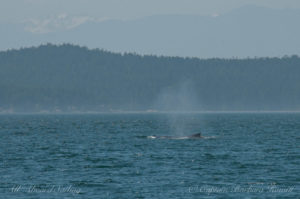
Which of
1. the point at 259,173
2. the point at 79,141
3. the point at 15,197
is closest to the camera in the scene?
the point at 15,197

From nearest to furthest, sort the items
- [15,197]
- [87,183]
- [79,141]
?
[15,197], [87,183], [79,141]

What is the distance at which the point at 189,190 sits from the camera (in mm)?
54469

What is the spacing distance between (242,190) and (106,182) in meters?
10.0

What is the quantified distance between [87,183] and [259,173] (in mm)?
14103

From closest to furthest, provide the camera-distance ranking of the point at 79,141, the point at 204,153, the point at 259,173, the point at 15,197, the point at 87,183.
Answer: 1. the point at 15,197
2. the point at 87,183
3. the point at 259,173
4. the point at 204,153
5. the point at 79,141

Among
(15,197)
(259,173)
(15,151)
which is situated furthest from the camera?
(15,151)

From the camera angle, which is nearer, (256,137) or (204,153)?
(204,153)

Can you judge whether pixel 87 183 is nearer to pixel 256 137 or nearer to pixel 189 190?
pixel 189 190

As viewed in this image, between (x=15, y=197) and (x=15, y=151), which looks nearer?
(x=15, y=197)

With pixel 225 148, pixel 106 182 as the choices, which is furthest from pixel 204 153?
pixel 106 182

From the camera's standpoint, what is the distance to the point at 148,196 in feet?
170

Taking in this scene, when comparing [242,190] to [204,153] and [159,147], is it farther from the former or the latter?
[159,147]

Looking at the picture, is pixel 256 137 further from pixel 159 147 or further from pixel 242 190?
pixel 242 190

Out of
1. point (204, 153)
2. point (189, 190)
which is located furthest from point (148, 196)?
point (204, 153)
